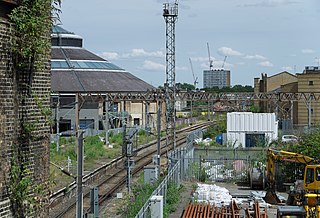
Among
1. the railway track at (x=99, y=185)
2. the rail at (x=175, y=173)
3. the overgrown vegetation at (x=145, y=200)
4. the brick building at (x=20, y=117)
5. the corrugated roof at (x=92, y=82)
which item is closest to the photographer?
the brick building at (x=20, y=117)

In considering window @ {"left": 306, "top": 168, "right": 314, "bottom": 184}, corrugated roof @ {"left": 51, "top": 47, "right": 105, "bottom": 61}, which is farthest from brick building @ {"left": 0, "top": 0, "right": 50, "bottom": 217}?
corrugated roof @ {"left": 51, "top": 47, "right": 105, "bottom": 61}

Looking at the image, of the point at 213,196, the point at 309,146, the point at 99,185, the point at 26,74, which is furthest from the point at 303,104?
the point at 26,74

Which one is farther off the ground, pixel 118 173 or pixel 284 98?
pixel 284 98

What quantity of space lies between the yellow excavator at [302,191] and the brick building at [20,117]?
32.3ft

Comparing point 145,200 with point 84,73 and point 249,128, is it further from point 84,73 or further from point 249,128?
point 84,73

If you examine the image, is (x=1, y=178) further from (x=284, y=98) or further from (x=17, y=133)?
(x=284, y=98)

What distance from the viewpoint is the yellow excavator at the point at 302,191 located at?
19.2m

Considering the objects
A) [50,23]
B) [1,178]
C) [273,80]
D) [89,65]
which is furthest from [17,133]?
[273,80]

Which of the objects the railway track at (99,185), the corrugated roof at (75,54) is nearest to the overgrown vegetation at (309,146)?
the railway track at (99,185)

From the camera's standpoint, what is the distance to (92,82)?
72812mm

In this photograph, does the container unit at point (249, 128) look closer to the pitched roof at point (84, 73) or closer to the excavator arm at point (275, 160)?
the excavator arm at point (275, 160)

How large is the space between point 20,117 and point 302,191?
15.0 meters

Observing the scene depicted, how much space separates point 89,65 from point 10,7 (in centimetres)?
7012

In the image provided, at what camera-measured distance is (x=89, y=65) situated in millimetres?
80312
